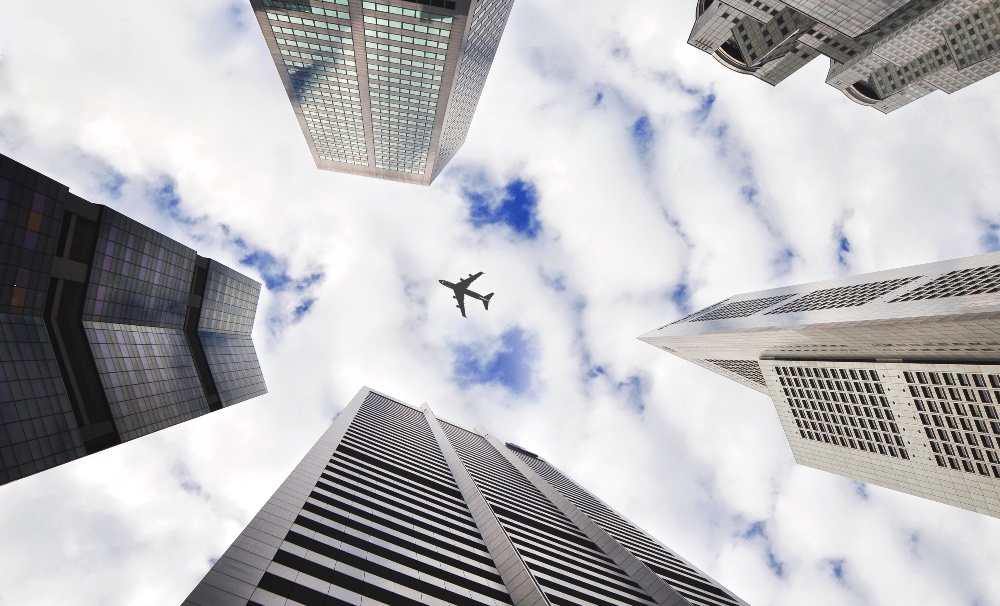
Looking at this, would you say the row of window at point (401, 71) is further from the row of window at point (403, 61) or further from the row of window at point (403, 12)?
the row of window at point (403, 12)

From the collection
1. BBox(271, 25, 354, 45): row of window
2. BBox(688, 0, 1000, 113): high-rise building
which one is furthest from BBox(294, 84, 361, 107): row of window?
BBox(688, 0, 1000, 113): high-rise building

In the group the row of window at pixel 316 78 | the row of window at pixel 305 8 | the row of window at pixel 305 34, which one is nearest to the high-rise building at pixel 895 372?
the row of window at pixel 305 8

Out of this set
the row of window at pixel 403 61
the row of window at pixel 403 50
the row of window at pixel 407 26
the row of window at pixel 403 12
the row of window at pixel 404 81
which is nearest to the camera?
the row of window at pixel 403 12

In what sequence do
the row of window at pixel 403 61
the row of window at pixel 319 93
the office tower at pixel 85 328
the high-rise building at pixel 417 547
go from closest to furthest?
the high-rise building at pixel 417 547
the office tower at pixel 85 328
the row of window at pixel 403 61
the row of window at pixel 319 93

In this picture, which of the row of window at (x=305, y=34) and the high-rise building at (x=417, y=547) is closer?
the high-rise building at (x=417, y=547)

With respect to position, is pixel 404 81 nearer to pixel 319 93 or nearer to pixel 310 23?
pixel 319 93

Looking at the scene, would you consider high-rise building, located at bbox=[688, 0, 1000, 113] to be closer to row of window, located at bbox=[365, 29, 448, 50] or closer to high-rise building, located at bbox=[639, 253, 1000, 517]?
high-rise building, located at bbox=[639, 253, 1000, 517]

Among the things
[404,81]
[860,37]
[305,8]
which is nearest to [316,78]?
[404,81]
